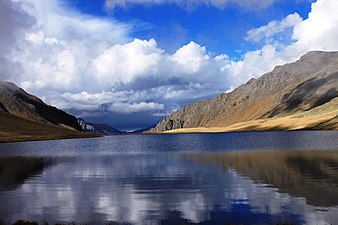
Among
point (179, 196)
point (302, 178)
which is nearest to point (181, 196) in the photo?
point (179, 196)

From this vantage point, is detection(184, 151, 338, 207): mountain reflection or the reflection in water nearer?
the reflection in water

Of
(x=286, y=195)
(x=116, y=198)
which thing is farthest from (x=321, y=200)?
(x=116, y=198)

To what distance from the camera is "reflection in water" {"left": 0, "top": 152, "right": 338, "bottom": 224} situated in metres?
27.7

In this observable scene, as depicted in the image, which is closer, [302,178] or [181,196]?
[181,196]

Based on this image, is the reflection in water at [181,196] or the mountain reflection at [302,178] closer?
the reflection in water at [181,196]

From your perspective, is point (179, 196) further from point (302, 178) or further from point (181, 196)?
point (302, 178)

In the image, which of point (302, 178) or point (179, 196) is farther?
point (302, 178)

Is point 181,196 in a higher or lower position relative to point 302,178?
lower

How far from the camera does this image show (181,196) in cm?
3572

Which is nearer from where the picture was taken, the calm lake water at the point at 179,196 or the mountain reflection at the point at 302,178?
the calm lake water at the point at 179,196

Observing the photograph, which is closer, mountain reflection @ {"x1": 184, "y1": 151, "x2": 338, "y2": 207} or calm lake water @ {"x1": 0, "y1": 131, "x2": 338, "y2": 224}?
calm lake water @ {"x1": 0, "y1": 131, "x2": 338, "y2": 224}

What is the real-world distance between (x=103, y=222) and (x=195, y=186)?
1682 centimetres

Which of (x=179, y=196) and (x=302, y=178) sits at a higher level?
(x=302, y=178)

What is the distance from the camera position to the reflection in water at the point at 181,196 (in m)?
27.7
